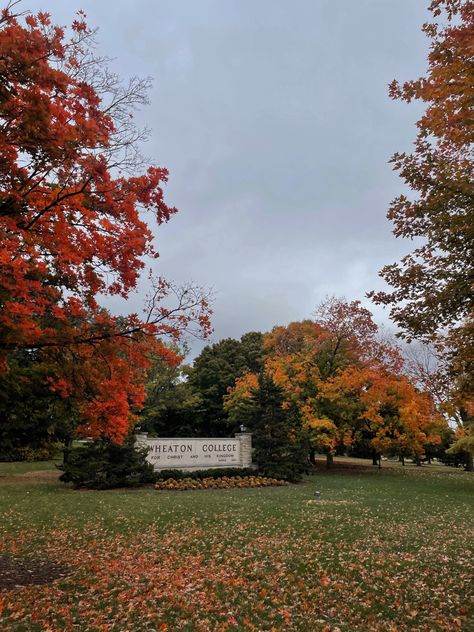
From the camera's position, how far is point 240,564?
23.8 feet

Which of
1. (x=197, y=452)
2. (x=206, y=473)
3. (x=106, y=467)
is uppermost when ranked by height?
(x=197, y=452)

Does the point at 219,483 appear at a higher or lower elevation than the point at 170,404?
lower

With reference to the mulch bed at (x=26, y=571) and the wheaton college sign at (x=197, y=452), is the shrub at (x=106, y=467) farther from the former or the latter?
the mulch bed at (x=26, y=571)

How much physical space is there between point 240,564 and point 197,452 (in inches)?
583

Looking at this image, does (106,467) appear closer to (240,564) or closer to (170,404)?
(240,564)

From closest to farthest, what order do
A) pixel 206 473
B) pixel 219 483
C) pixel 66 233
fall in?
pixel 66 233
pixel 219 483
pixel 206 473

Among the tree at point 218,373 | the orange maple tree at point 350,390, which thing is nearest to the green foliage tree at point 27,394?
the orange maple tree at point 350,390

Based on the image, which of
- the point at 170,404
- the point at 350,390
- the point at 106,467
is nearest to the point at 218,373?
the point at 170,404

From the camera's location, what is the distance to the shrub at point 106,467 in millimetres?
17516

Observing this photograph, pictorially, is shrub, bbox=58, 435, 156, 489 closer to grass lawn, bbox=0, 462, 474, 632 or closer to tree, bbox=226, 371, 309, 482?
grass lawn, bbox=0, 462, 474, 632

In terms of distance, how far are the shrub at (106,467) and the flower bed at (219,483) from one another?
3.11 ft

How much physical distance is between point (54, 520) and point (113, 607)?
6.23m

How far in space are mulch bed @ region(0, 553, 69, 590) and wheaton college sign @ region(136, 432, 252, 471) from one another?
39.0 feet

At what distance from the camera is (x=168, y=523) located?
10.6 meters
